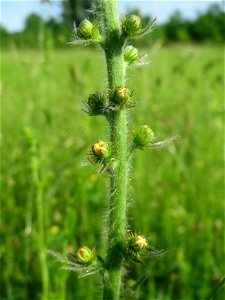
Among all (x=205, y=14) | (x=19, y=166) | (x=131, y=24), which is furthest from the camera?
(x=205, y=14)

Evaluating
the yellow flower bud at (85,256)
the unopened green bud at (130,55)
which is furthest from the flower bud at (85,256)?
the unopened green bud at (130,55)

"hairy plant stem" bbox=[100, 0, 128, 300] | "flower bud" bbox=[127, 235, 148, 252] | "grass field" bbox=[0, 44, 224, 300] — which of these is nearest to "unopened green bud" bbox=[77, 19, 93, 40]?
"hairy plant stem" bbox=[100, 0, 128, 300]

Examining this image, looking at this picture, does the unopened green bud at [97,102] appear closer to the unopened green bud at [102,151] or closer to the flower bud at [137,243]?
the unopened green bud at [102,151]

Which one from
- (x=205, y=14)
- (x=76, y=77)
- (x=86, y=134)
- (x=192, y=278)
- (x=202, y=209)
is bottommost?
(x=192, y=278)

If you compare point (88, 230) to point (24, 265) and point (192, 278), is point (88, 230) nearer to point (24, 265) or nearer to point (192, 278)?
point (24, 265)

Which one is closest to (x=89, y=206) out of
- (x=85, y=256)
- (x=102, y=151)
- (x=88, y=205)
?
(x=88, y=205)

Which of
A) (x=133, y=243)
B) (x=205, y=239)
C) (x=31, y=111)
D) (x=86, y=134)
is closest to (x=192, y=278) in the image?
(x=205, y=239)

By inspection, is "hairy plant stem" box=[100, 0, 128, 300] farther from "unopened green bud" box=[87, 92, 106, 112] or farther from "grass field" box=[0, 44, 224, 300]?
"grass field" box=[0, 44, 224, 300]
